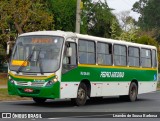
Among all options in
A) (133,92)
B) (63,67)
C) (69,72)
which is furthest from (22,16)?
(63,67)

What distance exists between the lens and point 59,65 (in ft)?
63.3

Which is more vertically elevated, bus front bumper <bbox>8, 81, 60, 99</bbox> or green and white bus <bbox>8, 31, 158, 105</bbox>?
green and white bus <bbox>8, 31, 158, 105</bbox>

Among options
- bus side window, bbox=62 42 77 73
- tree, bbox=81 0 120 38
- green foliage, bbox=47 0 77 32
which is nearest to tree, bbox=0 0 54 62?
green foliage, bbox=47 0 77 32

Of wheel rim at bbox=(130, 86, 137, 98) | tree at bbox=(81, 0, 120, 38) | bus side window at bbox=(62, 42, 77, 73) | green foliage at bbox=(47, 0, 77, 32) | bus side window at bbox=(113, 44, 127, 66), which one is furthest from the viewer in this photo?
tree at bbox=(81, 0, 120, 38)

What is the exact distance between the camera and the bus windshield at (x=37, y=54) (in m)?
19.3

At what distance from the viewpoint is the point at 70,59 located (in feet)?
65.6

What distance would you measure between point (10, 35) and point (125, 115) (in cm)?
2505

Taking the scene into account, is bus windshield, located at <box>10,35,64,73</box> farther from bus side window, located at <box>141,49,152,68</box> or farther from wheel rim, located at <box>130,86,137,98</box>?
bus side window, located at <box>141,49,152,68</box>

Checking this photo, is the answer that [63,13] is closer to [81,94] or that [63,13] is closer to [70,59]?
[81,94]

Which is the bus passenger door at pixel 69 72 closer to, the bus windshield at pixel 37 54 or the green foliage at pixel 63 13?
the bus windshield at pixel 37 54

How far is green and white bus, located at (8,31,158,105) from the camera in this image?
19250 mm

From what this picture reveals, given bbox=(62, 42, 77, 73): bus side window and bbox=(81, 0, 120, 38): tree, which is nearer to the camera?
bbox=(62, 42, 77, 73): bus side window

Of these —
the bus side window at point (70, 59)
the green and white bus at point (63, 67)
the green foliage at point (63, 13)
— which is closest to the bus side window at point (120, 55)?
the green and white bus at point (63, 67)

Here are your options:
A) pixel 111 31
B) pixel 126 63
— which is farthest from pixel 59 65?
pixel 111 31
